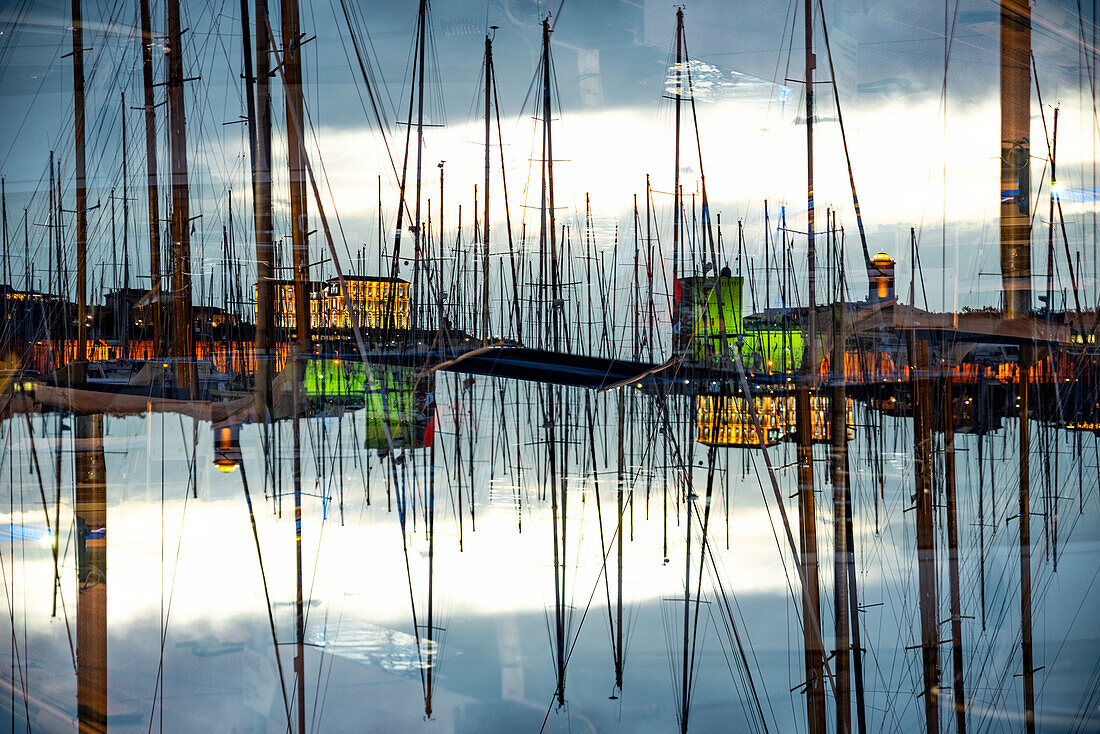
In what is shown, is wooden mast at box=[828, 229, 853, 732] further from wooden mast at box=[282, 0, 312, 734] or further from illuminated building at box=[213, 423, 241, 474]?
illuminated building at box=[213, 423, 241, 474]

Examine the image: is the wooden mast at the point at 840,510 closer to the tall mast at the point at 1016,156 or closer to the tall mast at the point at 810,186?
the tall mast at the point at 810,186

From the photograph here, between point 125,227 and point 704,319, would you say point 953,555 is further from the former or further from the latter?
point 125,227

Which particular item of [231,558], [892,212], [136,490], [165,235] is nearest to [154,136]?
[165,235]

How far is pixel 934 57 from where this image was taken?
1470 millimetres

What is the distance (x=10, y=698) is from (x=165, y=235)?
0.93 m

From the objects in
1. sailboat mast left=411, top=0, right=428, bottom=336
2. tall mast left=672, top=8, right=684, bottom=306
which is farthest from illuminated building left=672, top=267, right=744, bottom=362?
sailboat mast left=411, top=0, right=428, bottom=336

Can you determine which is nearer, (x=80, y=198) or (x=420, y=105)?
(x=80, y=198)

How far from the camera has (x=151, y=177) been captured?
53.7 inches

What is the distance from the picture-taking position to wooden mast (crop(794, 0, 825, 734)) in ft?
4.73

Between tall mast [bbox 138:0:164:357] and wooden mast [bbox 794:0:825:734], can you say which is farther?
wooden mast [bbox 794:0:825:734]

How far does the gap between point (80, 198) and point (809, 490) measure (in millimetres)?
1528

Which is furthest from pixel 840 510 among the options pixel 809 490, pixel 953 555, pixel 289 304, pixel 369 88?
pixel 369 88

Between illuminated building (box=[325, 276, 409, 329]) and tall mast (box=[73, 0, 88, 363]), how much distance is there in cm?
42

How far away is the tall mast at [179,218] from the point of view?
132 centimetres
